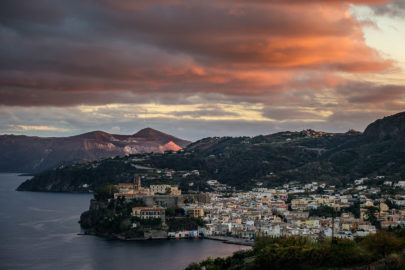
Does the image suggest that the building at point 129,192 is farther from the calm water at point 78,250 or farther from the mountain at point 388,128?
the mountain at point 388,128

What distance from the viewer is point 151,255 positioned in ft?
148

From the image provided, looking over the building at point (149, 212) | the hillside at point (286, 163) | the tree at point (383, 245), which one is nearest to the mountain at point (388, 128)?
the hillside at point (286, 163)

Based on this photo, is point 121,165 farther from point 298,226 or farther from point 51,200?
point 298,226

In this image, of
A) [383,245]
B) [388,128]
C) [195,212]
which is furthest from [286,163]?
[383,245]

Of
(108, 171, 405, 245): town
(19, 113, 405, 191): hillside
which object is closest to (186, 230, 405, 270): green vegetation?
(108, 171, 405, 245): town

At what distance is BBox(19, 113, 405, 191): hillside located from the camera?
96250mm

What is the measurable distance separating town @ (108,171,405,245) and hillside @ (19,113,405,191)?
1607 centimetres

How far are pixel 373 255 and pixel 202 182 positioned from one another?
2712 inches

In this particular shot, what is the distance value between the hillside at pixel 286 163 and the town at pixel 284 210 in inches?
633

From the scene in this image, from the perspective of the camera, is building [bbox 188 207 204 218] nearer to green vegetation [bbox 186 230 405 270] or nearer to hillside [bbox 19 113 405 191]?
green vegetation [bbox 186 230 405 270]

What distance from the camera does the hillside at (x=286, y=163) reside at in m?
96.2

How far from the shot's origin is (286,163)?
10994cm

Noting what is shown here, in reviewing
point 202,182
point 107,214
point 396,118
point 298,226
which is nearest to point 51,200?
point 202,182

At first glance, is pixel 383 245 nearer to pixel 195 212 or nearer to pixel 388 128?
pixel 195 212
